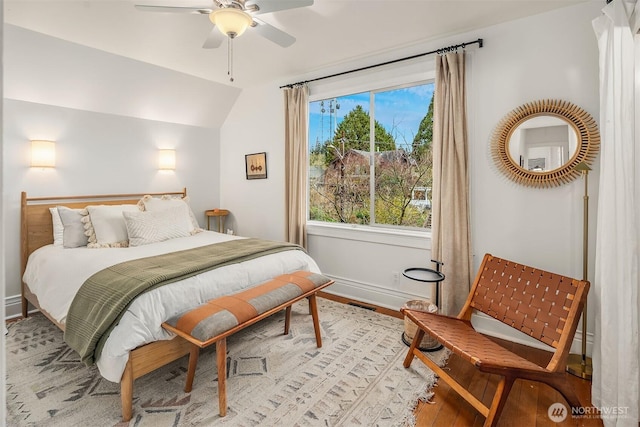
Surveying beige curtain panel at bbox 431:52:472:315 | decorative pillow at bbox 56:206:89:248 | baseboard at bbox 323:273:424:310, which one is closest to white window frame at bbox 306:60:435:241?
beige curtain panel at bbox 431:52:472:315

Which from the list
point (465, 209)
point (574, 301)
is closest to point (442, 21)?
point (465, 209)

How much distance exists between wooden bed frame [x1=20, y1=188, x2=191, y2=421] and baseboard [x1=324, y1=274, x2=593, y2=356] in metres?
2.00

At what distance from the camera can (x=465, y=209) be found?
2875mm

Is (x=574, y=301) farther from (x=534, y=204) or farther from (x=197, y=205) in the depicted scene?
(x=197, y=205)

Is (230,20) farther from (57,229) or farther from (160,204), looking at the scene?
(57,229)

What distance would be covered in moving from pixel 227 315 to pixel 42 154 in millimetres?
2777

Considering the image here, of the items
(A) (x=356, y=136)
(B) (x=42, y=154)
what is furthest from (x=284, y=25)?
(B) (x=42, y=154)

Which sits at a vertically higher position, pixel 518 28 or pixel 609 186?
pixel 518 28

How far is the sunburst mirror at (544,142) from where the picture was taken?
7.92 ft

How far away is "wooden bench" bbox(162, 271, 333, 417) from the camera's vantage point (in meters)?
1.85

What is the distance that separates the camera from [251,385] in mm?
2139

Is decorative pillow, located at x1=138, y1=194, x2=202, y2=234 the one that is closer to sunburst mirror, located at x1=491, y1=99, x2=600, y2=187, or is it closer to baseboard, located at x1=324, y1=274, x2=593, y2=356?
baseboard, located at x1=324, y1=274, x2=593, y2=356

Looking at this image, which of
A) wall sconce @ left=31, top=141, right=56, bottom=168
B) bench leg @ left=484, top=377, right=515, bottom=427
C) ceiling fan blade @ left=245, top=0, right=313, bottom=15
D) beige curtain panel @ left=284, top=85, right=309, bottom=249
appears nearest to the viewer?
bench leg @ left=484, top=377, right=515, bottom=427

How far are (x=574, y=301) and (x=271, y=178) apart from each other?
341cm
